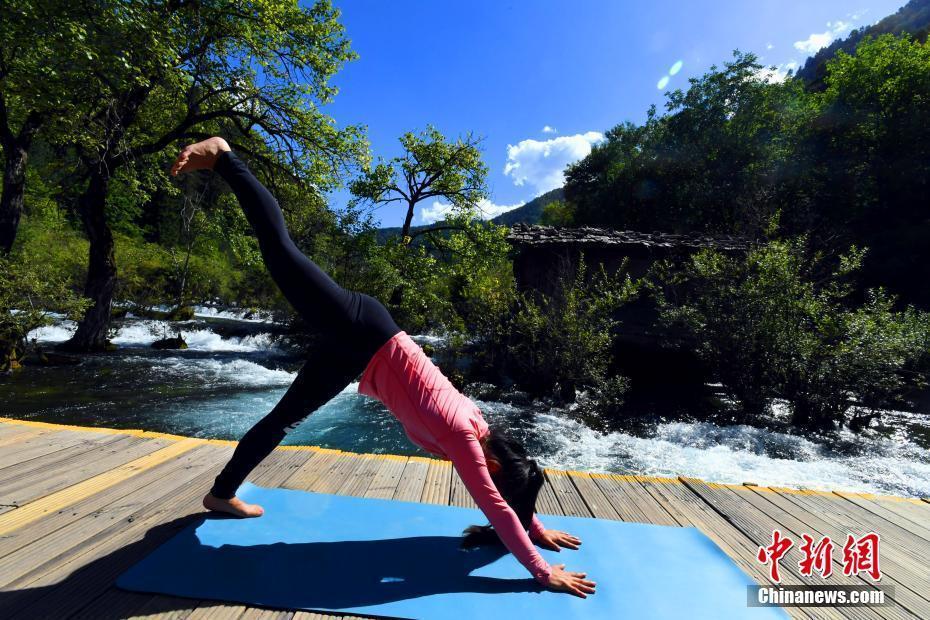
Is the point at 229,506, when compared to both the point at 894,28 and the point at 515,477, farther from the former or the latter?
the point at 894,28

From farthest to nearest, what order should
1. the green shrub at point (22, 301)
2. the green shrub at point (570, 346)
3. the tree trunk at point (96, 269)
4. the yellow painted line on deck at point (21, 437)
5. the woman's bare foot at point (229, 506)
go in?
the tree trunk at point (96, 269) < the green shrub at point (570, 346) < the green shrub at point (22, 301) < the yellow painted line on deck at point (21, 437) < the woman's bare foot at point (229, 506)

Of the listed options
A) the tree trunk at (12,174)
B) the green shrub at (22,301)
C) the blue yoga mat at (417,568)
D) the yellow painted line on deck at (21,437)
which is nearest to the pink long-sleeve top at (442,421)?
the blue yoga mat at (417,568)

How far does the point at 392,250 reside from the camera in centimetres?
1195

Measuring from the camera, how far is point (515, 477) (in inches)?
63.4

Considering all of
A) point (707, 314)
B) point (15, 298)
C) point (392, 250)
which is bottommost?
point (15, 298)

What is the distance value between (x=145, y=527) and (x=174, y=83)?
9.16 m

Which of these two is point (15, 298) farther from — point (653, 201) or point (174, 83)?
point (653, 201)

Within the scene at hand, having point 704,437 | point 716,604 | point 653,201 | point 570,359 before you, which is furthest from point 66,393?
point 653,201

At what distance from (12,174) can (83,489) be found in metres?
10.2

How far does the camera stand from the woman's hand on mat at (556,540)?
1.79m

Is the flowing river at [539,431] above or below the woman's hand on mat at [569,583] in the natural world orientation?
below

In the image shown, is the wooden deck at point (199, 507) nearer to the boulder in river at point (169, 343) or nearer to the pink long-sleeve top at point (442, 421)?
the pink long-sleeve top at point (442, 421)

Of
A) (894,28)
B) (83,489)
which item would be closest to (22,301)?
(83,489)

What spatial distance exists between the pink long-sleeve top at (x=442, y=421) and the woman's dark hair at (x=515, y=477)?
8 centimetres
